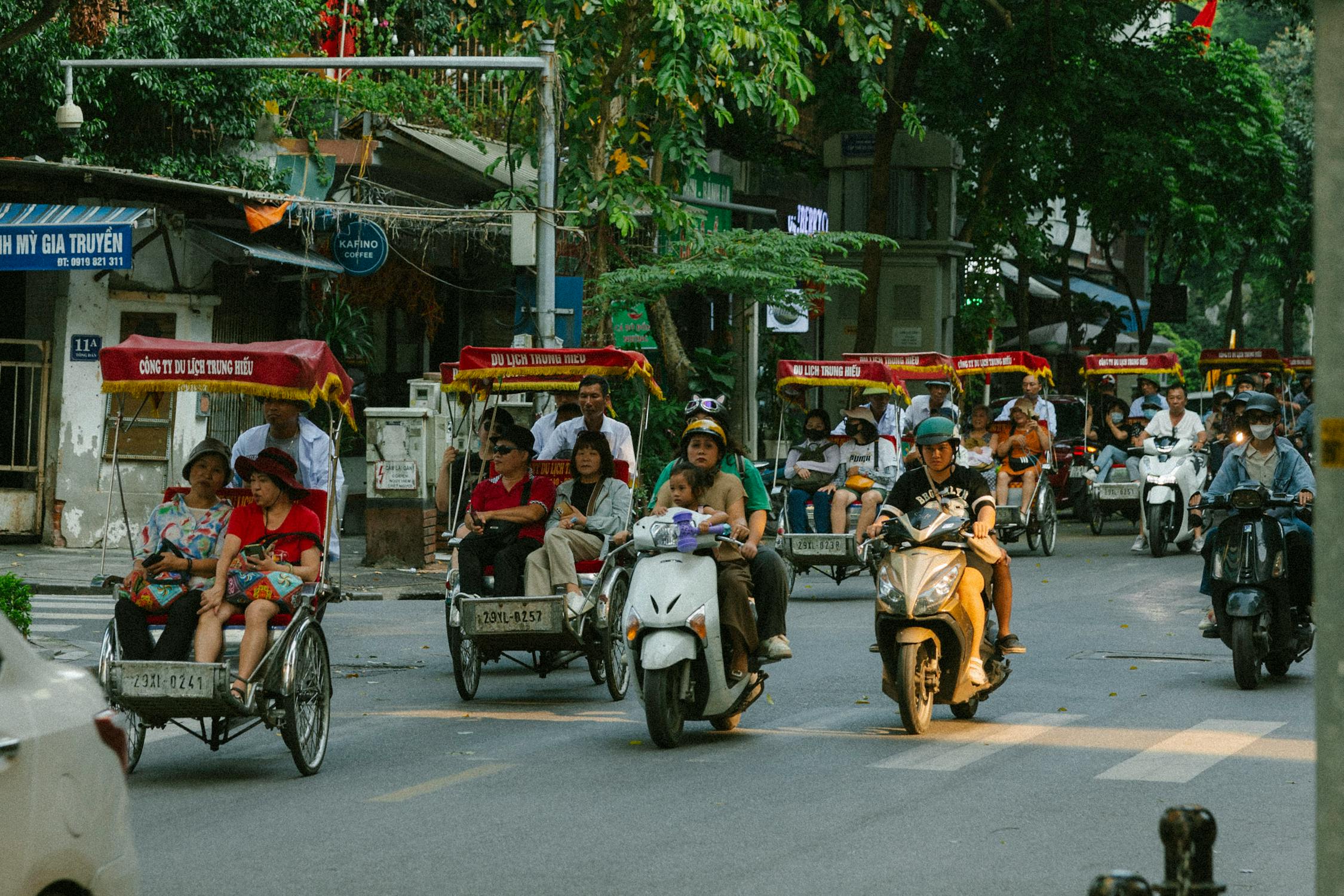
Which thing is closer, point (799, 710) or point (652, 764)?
point (652, 764)

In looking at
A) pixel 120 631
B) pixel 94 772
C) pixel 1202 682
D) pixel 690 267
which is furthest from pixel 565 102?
pixel 94 772

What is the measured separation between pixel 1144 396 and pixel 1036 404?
372 centimetres

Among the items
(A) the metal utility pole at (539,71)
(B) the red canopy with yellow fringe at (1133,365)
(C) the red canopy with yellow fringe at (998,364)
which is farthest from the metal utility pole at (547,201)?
(B) the red canopy with yellow fringe at (1133,365)

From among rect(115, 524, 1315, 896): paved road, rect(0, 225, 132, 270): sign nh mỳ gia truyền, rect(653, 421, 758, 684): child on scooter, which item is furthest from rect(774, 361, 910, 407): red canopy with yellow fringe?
rect(653, 421, 758, 684): child on scooter

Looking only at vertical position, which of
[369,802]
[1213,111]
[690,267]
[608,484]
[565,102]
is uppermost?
[1213,111]

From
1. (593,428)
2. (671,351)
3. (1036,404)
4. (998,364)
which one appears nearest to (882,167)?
(998,364)

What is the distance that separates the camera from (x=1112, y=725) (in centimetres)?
958

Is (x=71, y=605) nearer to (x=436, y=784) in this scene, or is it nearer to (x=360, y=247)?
(x=360, y=247)

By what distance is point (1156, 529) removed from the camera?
1964 cm

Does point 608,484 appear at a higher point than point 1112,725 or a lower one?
higher

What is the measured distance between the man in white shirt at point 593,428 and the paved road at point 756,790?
62.4 inches

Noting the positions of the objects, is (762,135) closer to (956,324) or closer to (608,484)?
(956,324)

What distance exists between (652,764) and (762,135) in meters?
23.0

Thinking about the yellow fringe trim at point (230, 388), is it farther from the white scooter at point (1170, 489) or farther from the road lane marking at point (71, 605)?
the white scooter at point (1170, 489)
